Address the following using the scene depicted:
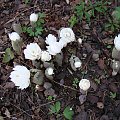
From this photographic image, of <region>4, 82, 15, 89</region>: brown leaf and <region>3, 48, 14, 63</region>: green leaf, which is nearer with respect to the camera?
<region>4, 82, 15, 89</region>: brown leaf

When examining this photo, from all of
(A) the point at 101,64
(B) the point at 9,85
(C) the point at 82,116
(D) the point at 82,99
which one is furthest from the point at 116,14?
(B) the point at 9,85

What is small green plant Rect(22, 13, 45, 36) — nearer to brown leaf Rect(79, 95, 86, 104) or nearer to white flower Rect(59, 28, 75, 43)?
white flower Rect(59, 28, 75, 43)

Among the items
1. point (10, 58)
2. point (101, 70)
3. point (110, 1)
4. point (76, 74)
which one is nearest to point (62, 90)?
point (76, 74)

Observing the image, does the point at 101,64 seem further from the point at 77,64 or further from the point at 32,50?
the point at 32,50

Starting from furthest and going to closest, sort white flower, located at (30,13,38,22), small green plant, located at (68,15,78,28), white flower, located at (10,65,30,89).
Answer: small green plant, located at (68,15,78,28) < white flower, located at (30,13,38,22) < white flower, located at (10,65,30,89)

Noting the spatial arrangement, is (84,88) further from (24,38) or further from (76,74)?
(24,38)

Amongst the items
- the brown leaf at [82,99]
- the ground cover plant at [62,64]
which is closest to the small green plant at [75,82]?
the ground cover plant at [62,64]

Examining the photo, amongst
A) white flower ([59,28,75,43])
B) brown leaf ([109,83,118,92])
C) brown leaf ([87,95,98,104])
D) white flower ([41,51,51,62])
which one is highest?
white flower ([59,28,75,43])

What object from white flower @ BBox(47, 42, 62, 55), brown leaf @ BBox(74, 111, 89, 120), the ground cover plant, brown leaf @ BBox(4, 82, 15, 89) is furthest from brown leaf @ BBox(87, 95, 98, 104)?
brown leaf @ BBox(4, 82, 15, 89)

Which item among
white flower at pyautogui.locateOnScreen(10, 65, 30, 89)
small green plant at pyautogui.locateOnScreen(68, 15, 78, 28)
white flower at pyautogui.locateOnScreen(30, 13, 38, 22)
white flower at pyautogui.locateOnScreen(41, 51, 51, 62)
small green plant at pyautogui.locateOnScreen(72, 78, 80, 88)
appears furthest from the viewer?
small green plant at pyautogui.locateOnScreen(68, 15, 78, 28)
